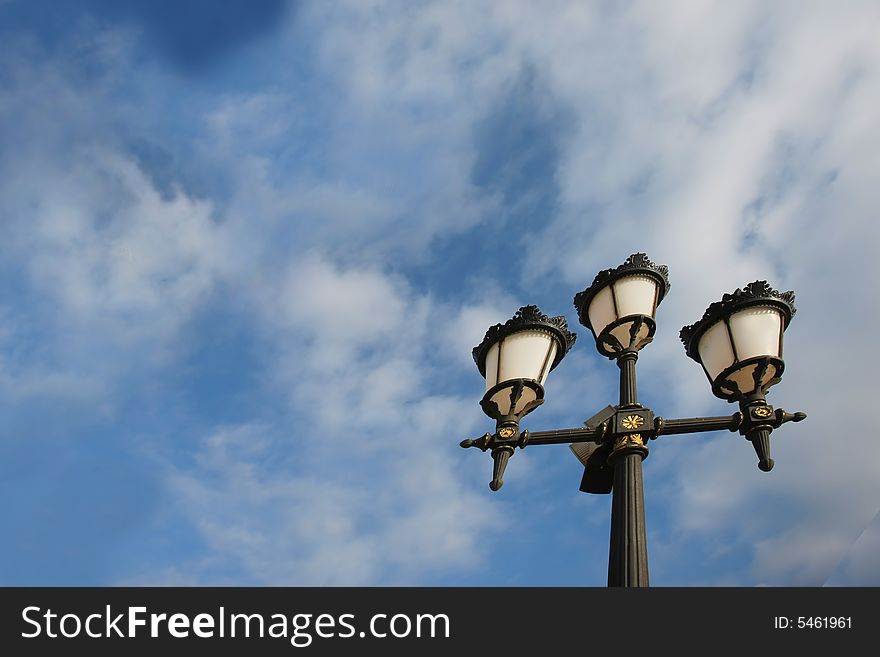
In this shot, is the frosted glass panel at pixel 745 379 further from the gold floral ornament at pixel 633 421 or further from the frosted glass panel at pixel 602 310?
the frosted glass panel at pixel 602 310

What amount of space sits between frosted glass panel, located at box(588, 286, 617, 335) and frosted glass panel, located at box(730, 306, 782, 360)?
110 cm

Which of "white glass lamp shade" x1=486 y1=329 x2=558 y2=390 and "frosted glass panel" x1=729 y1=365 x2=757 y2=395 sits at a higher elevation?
"white glass lamp shade" x1=486 y1=329 x2=558 y2=390

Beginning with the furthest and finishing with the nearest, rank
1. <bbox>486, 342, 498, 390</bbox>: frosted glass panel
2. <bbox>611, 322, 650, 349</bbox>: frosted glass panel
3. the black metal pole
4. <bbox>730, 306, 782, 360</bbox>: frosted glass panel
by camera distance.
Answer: <bbox>611, 322, 650, 349</bbox>: frosted glass panel, <bbox>486, 342, 498, 390</bbox>: frosted glass panel, <bbox>730, 306, 782, 360</bbox>: frosted glass panel, the black metal pole

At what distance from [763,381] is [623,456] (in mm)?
1326

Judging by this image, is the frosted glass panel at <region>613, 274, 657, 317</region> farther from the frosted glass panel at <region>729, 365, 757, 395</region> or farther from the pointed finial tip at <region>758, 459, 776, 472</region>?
the pointed finial tip at <region>758, 459, 776, 472</region>

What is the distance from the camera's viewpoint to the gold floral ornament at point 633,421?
728 centimetres


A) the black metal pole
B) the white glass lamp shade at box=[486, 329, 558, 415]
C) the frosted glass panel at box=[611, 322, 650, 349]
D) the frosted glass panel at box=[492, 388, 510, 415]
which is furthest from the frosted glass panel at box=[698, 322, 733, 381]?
the frosted glass panel at box=[492, 388, 510, 415]

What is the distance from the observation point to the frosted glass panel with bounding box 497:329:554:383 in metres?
7.89

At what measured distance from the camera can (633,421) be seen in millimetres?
7320

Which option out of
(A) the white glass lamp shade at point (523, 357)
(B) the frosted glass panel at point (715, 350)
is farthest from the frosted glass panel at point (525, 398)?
(B) the frosted glass panel at point (715, 350)

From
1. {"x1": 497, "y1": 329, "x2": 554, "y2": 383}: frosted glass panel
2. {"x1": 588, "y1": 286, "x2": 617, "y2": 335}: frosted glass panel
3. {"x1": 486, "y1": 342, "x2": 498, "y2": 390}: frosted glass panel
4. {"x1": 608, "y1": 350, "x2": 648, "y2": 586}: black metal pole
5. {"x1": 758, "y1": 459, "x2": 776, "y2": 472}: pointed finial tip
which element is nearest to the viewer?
{"x1": 608, "y1": 350, "x2": 648, "y2": 586}: black metal pole

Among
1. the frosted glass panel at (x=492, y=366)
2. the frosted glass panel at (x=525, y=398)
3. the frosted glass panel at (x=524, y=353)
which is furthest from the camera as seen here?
the frosted glass panel at (x=492, y=366)

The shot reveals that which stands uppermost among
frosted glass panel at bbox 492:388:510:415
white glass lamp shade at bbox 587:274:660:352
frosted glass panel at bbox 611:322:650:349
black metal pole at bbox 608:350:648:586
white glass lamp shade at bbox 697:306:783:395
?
white glass lamp shade at bbox 587:274:660:352
